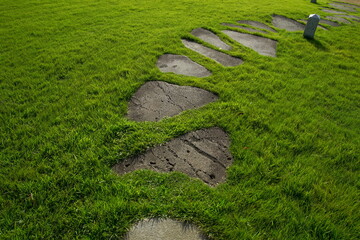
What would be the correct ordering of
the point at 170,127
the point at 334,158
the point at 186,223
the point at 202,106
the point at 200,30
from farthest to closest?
the point at 200,30 → the point at 202,106 → the point at 170,127 → the point at 334,158 → the point at 186,223

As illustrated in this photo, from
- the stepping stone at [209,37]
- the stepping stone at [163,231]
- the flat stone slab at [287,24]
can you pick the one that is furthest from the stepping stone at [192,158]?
the flat stone slab at [287,24]

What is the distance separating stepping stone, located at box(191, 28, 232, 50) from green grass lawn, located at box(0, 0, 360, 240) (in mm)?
537

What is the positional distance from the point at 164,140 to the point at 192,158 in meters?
0.47

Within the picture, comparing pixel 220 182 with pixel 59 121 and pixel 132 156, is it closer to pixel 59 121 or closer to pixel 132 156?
pixel 132 156

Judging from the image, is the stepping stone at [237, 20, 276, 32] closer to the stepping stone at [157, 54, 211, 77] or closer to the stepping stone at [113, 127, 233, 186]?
the stepping stone at [157, 54, 211, 77]

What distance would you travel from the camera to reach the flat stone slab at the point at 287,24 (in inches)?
335

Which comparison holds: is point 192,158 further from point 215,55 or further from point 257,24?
point 257,24

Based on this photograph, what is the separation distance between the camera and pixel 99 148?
8.55 ft

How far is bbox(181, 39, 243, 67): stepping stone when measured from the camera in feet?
16.6

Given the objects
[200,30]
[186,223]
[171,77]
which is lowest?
[186,223]

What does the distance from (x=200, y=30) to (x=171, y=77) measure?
3.49 metres

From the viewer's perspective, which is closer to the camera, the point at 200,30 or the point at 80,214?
the point at 80,214

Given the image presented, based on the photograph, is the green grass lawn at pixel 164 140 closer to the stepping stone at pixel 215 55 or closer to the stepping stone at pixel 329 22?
the stepping stone at pixel 215 55

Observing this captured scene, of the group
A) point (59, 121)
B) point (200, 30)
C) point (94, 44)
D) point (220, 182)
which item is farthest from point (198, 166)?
point (200, 30)
